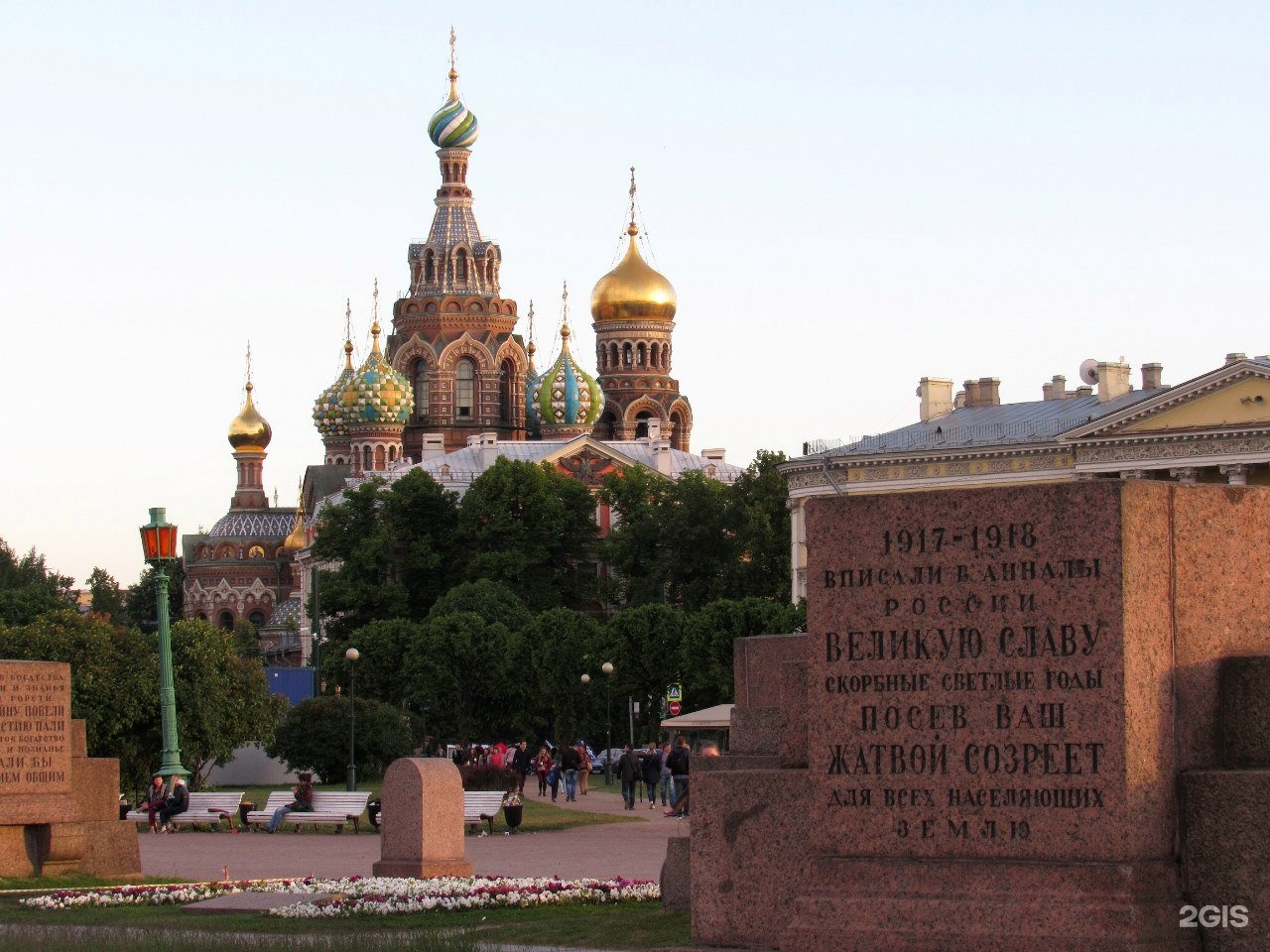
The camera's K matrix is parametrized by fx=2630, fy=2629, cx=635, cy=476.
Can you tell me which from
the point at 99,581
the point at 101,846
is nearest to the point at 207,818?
the point at 101,846

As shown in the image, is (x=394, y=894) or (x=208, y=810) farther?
(x=208, y=810)

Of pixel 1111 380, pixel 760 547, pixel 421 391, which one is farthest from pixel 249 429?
pixel 1111 380

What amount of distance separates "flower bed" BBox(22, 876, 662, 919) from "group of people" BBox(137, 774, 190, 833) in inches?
483

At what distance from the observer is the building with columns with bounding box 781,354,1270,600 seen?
66125 millimetres

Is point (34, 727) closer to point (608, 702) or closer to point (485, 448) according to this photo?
point (608, 702)

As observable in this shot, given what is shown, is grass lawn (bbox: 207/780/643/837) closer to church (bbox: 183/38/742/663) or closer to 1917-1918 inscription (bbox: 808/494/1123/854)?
1917-1918 inscription (bbox: 808/494/1123/854)

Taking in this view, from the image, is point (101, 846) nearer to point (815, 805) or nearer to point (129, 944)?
point (129, 944)

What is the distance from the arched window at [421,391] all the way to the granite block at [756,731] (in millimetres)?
105589

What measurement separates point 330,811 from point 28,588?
212 ft

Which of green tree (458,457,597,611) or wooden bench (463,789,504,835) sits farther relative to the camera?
green tree (458,457,597,611)

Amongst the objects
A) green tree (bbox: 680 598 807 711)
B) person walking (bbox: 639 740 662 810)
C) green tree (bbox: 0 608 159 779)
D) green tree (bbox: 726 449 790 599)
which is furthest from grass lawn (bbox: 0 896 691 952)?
green tree (bbox: 726 449 790 599)

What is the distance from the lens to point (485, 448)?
355 feet

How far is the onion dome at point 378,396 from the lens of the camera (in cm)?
11656

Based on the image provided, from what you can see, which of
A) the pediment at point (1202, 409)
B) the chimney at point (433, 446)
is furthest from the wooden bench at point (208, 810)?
the chimney at point (433, 446)
